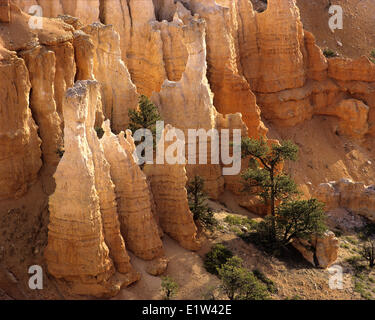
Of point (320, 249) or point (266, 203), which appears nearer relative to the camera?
point (320, 249)

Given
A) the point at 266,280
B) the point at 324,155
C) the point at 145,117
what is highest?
the point at 145,117

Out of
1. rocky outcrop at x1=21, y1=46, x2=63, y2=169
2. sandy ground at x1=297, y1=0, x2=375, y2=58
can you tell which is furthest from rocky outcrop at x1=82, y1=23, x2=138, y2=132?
sandy ground at x1=297, y1=0, x2=375, y2=58

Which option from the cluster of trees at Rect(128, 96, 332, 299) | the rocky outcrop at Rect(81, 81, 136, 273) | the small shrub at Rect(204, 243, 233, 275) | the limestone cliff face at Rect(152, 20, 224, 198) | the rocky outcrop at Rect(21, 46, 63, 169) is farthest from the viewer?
the limestone cliff face at Rect(152, 20, 224, 198)

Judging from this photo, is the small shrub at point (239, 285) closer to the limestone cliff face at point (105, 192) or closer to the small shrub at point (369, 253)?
the limestone cliff face at point (105, 192)

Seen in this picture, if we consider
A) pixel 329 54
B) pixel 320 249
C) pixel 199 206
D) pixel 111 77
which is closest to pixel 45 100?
pixel 111 77

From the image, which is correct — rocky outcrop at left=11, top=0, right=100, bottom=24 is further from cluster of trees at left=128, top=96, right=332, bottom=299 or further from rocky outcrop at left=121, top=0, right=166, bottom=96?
cluster of trees at left=128, top=96, right=332, bottom=299

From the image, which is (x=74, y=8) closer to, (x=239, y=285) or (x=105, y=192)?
(x=105, y=192)

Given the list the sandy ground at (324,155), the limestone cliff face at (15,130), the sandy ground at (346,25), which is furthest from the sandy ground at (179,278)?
the sandy ground at (346,25)
